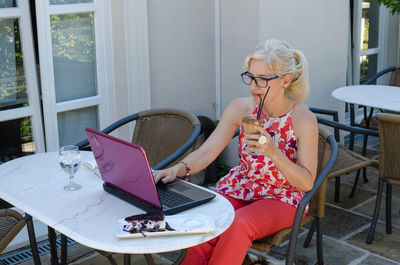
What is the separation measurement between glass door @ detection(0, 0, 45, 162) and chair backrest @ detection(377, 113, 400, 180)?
82.7 inches

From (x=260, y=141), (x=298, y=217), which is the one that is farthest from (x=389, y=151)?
(x=260, y=141)

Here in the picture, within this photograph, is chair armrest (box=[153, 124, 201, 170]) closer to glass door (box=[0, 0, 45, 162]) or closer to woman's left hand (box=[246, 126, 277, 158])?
woman's left hand (box=[246, 126, 277, 158])

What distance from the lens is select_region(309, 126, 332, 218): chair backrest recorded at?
2674 millimetres

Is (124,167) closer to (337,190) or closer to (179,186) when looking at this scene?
(179,186)

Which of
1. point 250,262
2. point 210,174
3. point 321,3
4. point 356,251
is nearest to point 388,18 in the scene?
point 321,3

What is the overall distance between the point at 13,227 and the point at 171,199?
88cm

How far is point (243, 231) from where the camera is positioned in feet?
7.66

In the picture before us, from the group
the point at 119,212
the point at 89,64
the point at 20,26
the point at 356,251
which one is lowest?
the point at 356,251

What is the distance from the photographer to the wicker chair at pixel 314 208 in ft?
7.97

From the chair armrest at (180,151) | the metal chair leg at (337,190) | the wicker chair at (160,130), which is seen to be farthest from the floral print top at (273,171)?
the metal chair leg at (337,190)

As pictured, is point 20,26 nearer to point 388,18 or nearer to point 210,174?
point 210,174

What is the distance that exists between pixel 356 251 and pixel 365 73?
3.28m

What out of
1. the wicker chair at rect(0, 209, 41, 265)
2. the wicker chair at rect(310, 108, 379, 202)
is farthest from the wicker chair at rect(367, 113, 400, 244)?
the wicker chair at rect(0, 209, 41, 265)

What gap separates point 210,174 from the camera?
4398mm
